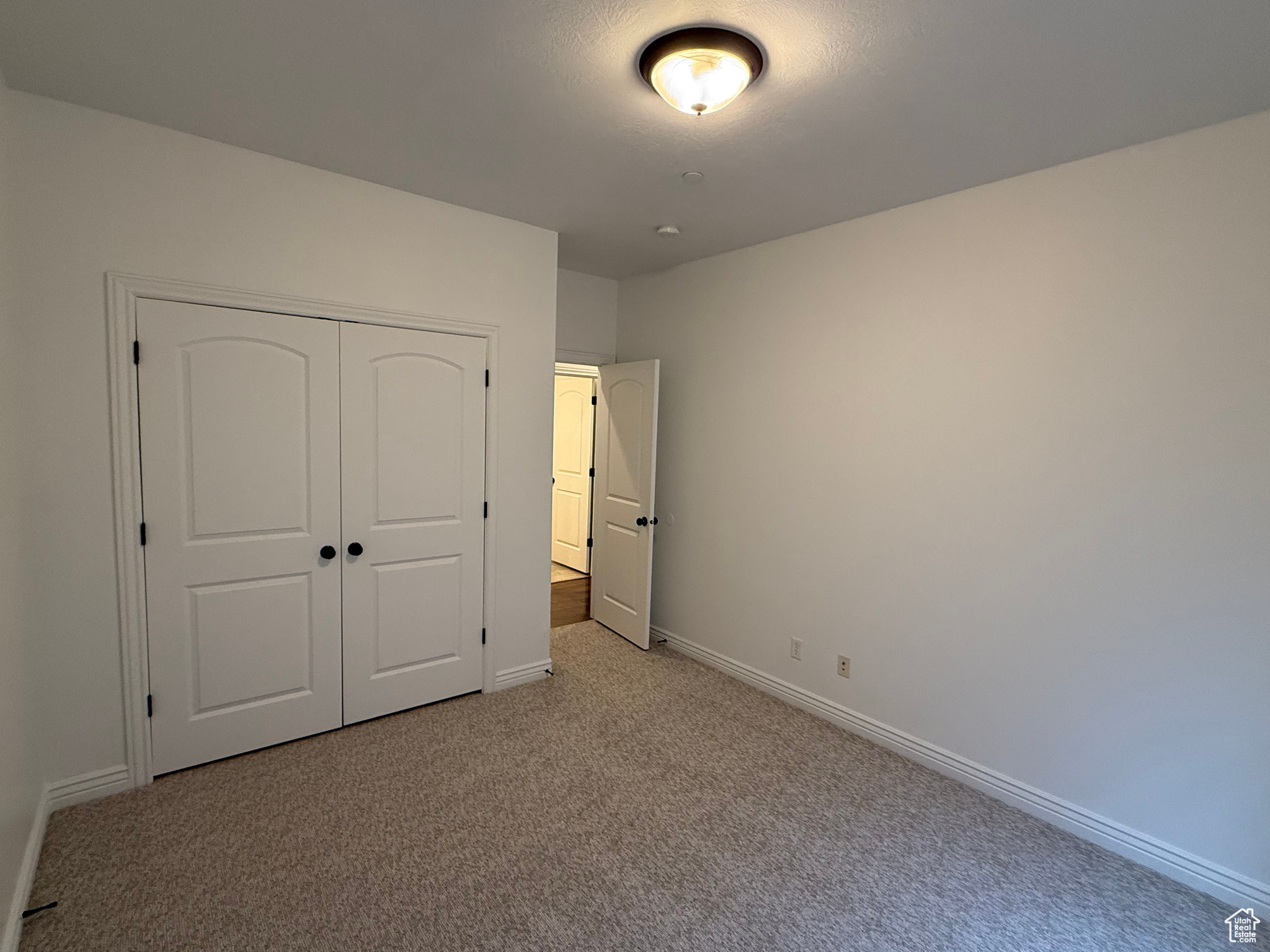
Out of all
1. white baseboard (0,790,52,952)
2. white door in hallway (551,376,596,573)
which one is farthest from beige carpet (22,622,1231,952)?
white door in hallway (551,376,596,573)

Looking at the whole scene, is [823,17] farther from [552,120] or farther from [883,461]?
[883,461]

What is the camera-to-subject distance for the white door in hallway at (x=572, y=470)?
6.42 metres

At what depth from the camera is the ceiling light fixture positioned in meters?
1.74

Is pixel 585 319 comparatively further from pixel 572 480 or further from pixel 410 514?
pixel 572 480

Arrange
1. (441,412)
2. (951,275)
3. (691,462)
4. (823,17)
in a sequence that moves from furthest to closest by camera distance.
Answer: (691,462), (441,412), (951,275), (823,17)

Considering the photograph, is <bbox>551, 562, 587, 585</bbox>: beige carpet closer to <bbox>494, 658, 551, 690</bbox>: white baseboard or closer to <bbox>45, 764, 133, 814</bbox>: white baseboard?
<bbox>494, 658, 551, 690</bbox>: white baseboard

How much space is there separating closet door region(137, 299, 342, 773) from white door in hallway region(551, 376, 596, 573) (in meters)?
3.41

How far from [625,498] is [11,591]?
3179 millimetres

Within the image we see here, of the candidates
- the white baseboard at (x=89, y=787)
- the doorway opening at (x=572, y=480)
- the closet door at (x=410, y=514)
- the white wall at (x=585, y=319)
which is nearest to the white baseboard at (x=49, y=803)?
the white baseboard at (x=89, y=787)

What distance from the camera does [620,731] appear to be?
319 cm

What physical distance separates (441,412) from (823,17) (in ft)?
7.83

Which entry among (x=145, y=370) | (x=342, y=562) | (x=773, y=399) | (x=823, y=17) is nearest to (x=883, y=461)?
(x=773, y=399)

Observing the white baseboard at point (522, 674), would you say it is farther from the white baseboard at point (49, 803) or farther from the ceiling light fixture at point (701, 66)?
the ceiling light fixture at point (701, 66)

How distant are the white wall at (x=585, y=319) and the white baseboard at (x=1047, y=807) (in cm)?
254
